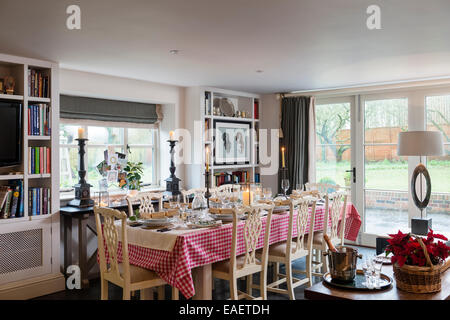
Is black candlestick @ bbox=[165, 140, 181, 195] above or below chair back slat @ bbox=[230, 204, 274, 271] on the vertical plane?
above

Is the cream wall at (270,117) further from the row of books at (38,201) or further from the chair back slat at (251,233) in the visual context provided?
the row of books at (38,201)

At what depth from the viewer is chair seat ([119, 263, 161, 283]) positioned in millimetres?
2902

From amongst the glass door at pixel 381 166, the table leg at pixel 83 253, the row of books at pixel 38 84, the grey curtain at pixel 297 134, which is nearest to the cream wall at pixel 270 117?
the grey curtain at pixel 297 134

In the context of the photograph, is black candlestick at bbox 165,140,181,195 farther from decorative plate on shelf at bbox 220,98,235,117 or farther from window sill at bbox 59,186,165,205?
decorative plate on shelf at bbox 220,98,235,117

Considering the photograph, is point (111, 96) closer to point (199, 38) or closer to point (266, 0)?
point (199, 38)

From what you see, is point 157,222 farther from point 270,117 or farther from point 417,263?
point 270,117

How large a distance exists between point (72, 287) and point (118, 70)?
2.30 meters

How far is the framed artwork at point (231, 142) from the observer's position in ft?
19.4

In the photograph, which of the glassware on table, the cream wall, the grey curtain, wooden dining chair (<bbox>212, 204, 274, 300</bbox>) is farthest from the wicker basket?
the cream wall

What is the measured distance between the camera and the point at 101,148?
514 cm

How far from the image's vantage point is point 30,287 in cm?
392

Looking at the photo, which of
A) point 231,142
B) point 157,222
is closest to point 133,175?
point 231,142

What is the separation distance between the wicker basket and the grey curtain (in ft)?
14.1
